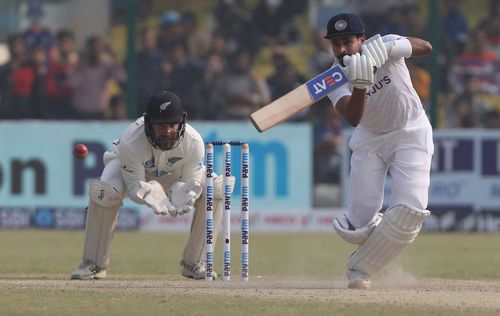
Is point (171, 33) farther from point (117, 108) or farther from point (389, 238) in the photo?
point (389, 238)

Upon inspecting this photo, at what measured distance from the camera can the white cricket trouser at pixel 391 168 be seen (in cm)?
825

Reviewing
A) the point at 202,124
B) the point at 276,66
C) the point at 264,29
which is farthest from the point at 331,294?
the point at 264,29

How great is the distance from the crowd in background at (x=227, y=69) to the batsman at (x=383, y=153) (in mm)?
7481

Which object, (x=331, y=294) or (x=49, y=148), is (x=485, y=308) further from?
(x=49, y=148)

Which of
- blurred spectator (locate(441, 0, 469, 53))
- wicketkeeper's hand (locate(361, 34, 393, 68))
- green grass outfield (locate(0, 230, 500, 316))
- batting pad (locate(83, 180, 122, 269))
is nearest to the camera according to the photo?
green grass outfield (locate(0, 230, 500, 316))

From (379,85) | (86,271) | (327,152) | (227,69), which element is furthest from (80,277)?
(227,69)

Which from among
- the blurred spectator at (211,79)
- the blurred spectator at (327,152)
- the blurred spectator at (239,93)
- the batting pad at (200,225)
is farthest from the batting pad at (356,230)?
the blurred spectator at (211,79)

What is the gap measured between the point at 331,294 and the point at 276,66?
9781 mm

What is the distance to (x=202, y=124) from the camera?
1595 cm

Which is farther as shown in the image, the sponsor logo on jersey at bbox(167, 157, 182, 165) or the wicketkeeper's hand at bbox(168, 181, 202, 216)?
the sponsor logo on jersey at bbox(167, 157, 182, 165)

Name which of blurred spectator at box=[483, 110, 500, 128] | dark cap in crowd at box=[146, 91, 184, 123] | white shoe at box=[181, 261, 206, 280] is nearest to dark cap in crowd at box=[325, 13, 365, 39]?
dark cap in crowd at box=[146, 91, 184, 123]

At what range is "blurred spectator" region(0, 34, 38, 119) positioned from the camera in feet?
55.5

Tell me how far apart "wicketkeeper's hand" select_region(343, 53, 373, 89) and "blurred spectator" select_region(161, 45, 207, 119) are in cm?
944

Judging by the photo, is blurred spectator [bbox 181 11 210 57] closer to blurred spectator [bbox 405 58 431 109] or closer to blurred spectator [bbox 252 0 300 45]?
blurred spectator [bbox 252 0 300 45]
